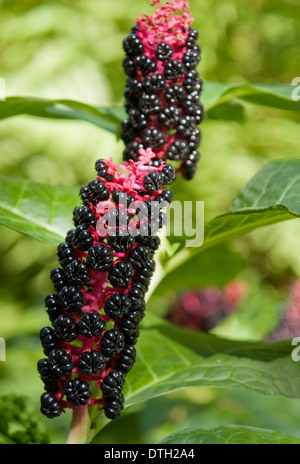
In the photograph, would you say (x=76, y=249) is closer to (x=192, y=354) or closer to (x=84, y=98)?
(x=192, y=354)

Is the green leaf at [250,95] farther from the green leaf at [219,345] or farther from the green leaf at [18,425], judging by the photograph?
the green leaf at [18,425]

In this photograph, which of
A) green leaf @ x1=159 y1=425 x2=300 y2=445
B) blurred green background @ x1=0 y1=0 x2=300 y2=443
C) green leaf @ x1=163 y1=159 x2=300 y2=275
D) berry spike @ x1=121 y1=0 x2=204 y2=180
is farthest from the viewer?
blurred green background @ x1=0 y1=0 x2=300 y2=443

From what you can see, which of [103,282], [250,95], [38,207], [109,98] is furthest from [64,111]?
[109,98]

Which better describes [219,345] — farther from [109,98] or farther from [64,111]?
[109,98]

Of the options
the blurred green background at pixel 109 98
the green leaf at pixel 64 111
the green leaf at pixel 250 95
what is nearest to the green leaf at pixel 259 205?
the green leaf at pixel 250 95

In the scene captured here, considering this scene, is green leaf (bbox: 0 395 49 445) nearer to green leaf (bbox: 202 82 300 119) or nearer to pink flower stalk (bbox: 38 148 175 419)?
pink flower stalk (bbox: 38 148 175 419)

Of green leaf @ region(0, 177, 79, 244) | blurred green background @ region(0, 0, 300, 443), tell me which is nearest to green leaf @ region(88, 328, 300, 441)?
green leaf @ region(0, 177, 79, 244)
